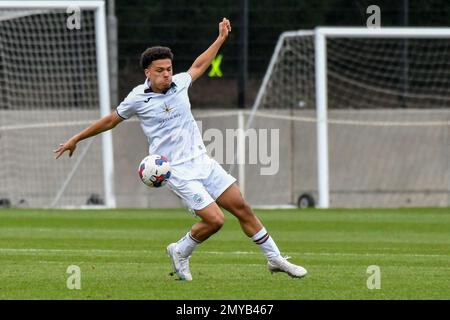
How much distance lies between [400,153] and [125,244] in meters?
15.0

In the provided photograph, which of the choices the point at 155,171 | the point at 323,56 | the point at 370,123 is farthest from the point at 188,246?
the point at 370,123

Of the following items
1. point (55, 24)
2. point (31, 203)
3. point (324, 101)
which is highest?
point (55, 24)

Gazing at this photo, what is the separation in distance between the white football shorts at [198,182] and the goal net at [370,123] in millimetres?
17075

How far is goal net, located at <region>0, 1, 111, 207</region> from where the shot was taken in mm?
26875

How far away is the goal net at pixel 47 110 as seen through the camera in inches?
1058

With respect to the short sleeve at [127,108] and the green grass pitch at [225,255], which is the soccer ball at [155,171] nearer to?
the short sleeve at [127,108]

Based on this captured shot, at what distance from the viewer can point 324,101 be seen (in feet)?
86.7

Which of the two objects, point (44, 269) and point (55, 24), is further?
point (55, 24)

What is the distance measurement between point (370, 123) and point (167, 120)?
18883mm

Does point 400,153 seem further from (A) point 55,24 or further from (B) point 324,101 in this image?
(A) point 55,24

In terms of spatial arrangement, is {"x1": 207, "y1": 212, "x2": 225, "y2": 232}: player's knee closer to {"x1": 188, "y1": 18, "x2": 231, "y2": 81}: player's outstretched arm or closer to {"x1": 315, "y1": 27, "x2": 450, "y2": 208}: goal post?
{"x1": 188, "y1": 18, "x2": 231, "y2": 81}: player's outstretched arm

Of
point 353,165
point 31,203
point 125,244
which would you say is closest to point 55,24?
Answer: point 31,203

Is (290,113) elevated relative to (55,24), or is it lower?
lower

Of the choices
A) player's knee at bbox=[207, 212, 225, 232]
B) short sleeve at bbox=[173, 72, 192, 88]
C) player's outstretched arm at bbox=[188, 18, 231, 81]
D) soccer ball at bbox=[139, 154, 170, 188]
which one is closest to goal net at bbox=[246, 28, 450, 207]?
player's outstretched arm at bbox=[188, 18, 231, 81]
